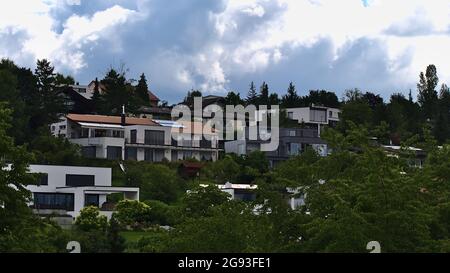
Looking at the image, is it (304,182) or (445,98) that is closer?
(304,182)

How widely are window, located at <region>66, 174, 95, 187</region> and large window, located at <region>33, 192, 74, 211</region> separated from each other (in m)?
2.04

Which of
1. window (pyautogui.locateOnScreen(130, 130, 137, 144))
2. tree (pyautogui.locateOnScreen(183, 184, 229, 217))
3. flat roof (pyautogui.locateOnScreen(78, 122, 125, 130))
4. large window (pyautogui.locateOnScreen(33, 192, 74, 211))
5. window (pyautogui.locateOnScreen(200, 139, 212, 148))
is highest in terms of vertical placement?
flat roof (pyautogui.locateOnScreen(78, 122, 125, 130))

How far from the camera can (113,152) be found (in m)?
81.2

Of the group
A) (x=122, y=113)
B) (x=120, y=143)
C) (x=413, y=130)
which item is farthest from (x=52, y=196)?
(x=413, y=130)

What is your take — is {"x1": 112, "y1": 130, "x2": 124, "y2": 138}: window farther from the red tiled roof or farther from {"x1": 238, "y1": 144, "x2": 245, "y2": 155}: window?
{"x1": 238, "y1": 144, "x2": 245, "y2": 155}: window

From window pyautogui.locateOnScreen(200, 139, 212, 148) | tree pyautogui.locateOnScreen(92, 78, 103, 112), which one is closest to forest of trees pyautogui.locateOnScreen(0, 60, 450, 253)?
window pyautogui.locateOnScreen(200, 139, 212, 148)

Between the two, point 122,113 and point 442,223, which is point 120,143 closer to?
point 122,113

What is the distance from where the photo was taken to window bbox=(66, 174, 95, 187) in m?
67.7

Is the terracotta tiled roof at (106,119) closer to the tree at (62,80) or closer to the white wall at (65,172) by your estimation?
the tree at (62,80)

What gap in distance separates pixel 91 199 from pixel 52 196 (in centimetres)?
288

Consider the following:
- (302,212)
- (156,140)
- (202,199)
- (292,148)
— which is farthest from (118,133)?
(302,212)
